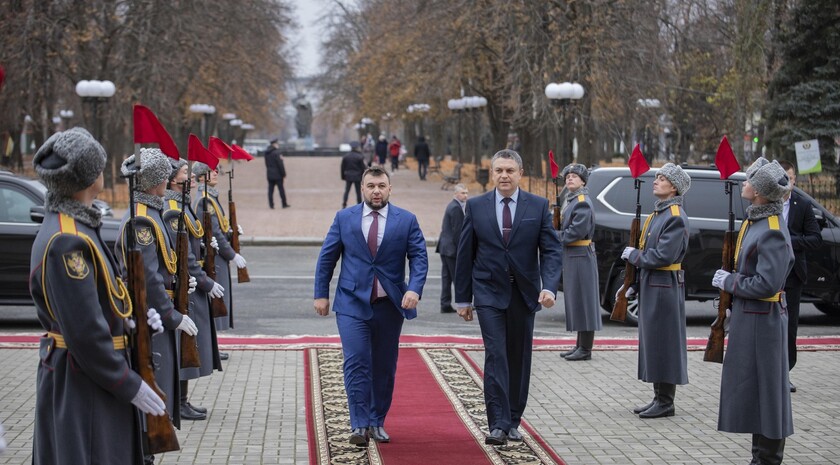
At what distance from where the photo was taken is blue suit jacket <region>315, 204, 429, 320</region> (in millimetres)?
8492

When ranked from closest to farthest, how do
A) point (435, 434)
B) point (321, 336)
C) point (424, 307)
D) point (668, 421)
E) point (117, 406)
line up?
point (117, 406) < point (435, 434) < point (668, 421) < point (321, 336) < point (424, 307)

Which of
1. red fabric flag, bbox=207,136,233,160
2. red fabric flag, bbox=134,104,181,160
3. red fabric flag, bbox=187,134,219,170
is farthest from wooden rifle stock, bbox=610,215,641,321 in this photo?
red fabric flag, bbox=134,104,181,160

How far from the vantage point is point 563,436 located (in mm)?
8922

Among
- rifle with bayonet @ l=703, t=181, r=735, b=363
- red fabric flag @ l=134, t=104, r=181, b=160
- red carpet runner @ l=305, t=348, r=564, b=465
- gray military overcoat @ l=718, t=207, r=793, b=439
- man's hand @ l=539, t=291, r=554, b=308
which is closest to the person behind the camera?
red fabric flag @ l=134, t=104, r=181, b=160

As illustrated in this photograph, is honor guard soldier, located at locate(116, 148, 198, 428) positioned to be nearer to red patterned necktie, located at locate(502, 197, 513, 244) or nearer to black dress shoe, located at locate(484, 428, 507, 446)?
black dress shoe, located at locate(484, 428, 507, 446)

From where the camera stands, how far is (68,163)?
5.20 m

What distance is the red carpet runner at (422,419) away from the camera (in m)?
8.09

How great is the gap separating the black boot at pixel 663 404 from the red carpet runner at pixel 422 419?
1.11m

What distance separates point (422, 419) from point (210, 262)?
223 cm

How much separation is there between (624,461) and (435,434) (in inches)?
54.8

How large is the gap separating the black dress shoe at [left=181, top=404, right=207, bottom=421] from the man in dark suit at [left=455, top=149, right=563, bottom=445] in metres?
2.23

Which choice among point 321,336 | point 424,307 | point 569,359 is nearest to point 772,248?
point 569,359

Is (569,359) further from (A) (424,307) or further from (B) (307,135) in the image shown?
(B) (307,135)

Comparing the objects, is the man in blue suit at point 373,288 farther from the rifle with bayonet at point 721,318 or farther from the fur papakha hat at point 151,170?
the rifle with bayonet at point 721,318
